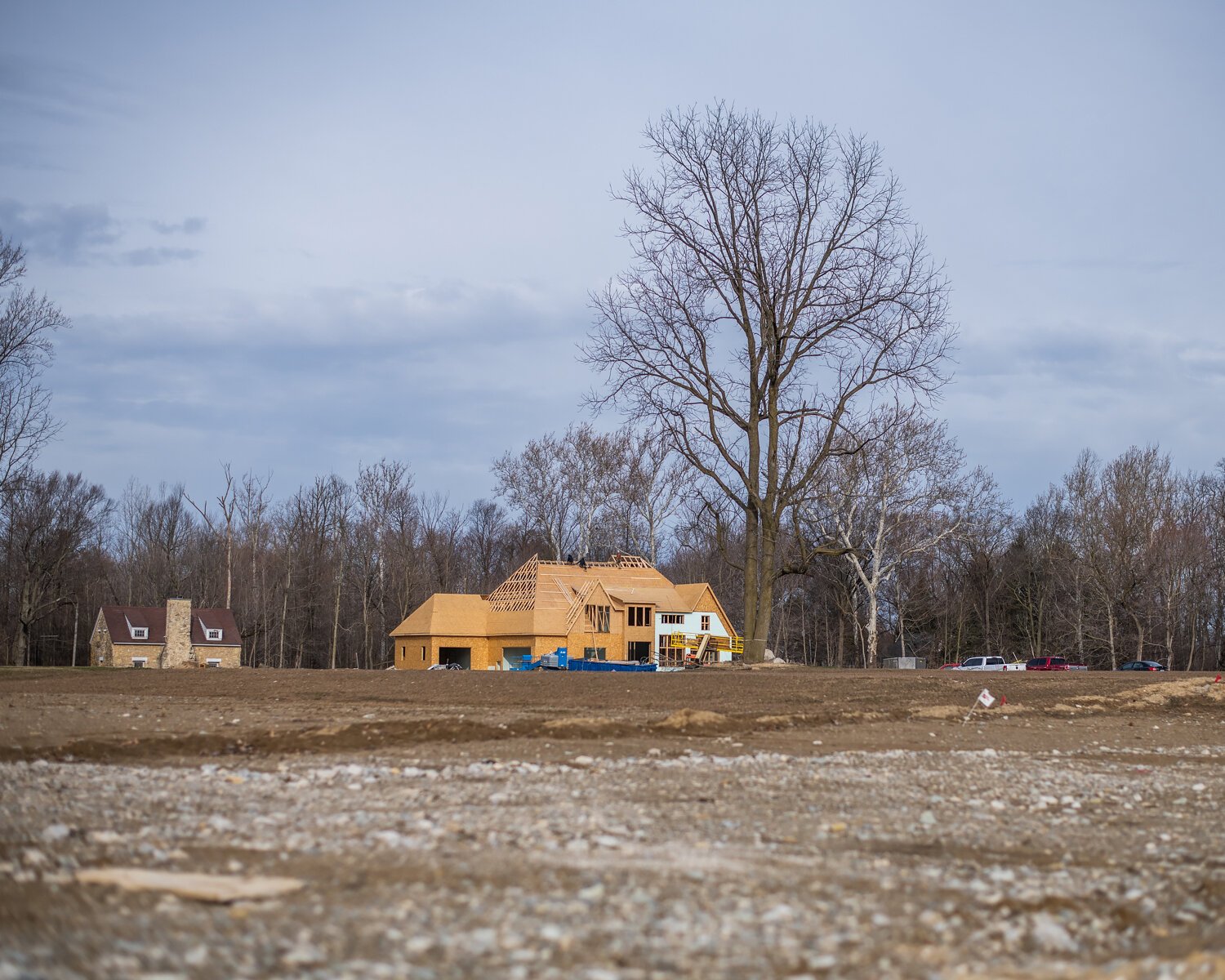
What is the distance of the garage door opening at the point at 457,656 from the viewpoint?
6119 cm

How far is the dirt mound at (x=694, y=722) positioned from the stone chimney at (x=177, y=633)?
141 ft

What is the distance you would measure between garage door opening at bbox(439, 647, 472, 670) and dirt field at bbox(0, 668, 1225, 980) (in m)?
46.6

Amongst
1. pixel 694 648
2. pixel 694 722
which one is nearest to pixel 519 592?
pixel 694 648

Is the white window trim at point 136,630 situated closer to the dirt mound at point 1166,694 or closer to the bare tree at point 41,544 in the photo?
the bare tree at point 41,544

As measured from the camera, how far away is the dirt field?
490 cm

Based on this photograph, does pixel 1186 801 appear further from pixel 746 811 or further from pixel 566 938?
pixel 566 938

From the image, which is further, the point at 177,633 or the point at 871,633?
the point at 871,633

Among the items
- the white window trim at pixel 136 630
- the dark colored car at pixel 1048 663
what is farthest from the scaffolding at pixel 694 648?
the white window trim at pixel 136 630

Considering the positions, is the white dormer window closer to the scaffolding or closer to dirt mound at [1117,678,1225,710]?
the scaffolding

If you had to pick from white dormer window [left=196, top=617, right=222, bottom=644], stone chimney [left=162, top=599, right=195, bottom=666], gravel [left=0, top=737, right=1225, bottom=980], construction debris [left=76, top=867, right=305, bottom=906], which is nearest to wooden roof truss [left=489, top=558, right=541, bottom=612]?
stone chimney [left=162, top=599, right=195, bottom=666]

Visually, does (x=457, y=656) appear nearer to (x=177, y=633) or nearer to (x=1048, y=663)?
(x=177, y=633)

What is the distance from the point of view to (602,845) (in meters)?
Answer: 7.01

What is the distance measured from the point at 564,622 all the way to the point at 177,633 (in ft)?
60.8

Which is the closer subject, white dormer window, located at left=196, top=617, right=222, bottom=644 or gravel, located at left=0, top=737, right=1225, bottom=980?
gravel, located at left=0, top=737, right=1225, bottom=980
